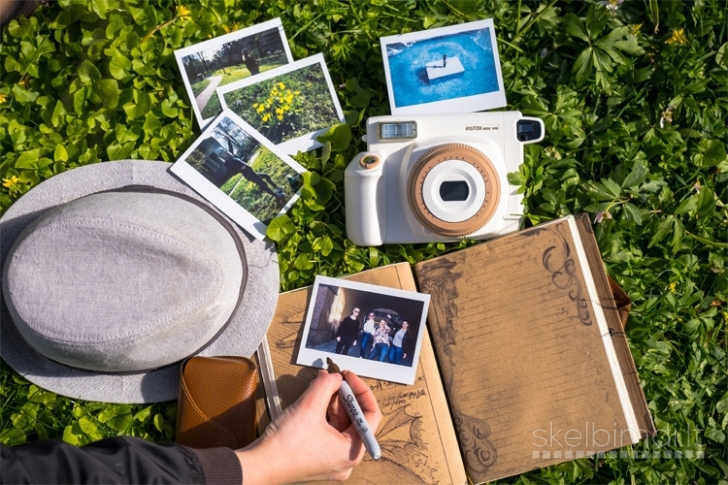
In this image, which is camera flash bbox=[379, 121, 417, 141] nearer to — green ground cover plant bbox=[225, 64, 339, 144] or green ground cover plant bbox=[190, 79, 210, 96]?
green ground cover plant bbox=[225, 64, 339, 144]

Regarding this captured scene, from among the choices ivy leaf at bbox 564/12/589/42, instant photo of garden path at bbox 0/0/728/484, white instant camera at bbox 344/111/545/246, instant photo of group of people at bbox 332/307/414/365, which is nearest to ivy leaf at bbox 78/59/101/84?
instant photo of garden path at bbox 0/0/728/484

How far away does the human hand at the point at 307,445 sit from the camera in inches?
52.4

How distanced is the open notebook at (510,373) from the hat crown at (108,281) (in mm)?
417

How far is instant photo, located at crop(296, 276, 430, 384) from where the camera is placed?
1643 millimetres

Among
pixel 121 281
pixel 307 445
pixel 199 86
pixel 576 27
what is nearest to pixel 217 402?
pixel 307 445

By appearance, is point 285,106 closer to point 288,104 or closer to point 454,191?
point 288,104

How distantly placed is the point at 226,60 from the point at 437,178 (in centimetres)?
72

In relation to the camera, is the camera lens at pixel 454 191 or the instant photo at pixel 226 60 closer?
the camera lens at pixel 454 191

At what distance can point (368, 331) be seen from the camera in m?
1.65

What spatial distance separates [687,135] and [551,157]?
1.34ft

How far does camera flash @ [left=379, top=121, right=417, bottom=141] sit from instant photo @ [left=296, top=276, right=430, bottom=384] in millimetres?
403

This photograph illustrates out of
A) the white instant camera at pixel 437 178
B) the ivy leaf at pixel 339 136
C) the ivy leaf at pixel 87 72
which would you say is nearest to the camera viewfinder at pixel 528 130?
the white instant camera at pixel 437 178

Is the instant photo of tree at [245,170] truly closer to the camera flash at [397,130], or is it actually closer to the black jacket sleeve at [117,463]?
the camera flash at [397,130]

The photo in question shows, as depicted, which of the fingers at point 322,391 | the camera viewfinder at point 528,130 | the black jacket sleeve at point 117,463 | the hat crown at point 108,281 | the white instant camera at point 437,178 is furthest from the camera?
the camera viewfinder at point 528,130
